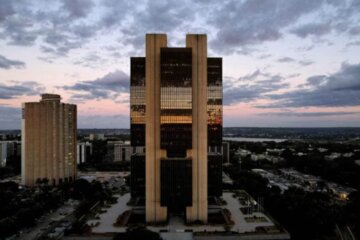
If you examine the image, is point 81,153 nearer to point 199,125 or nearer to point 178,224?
point 178,224

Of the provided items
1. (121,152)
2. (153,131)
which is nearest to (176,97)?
(153,131)

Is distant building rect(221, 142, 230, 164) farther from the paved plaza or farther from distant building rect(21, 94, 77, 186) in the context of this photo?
the paved plaza

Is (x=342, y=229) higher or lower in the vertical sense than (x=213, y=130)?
lower

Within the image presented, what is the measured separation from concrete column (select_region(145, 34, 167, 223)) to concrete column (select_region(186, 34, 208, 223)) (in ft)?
14.9

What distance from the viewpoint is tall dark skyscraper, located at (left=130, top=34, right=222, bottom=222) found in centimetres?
4744

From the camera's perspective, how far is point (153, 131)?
159 ft

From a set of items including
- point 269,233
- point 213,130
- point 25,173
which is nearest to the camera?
point 269,233

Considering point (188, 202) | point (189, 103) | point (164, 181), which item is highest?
point (189, 103)

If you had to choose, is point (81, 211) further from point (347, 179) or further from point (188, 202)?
point (347, 179)

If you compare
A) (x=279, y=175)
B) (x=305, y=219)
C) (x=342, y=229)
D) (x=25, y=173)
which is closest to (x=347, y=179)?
(x=279, y=175)

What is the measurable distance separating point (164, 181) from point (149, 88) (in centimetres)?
1289

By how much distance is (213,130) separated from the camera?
55.0 m

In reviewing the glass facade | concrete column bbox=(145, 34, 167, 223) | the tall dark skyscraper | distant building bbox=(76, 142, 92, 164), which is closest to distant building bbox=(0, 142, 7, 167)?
distant building bbox=(76, 142, 92, 164)

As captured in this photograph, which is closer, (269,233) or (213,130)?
(269,233)
